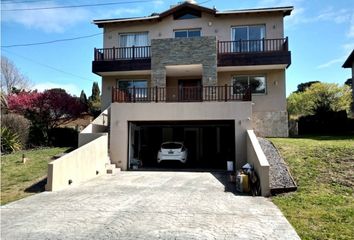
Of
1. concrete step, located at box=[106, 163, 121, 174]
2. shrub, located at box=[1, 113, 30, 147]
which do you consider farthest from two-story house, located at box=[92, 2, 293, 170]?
shrub, located at box=[1, 113, 30, 147]

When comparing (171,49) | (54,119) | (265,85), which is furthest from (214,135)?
(54,119)

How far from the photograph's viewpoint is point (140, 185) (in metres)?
12.0

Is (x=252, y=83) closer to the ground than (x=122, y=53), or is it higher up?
closer to the ground

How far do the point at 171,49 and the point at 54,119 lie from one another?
9243mm

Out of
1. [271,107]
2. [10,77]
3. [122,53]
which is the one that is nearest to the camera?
[271,107]

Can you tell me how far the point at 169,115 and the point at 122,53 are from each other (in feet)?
27.0

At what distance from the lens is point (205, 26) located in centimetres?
2261

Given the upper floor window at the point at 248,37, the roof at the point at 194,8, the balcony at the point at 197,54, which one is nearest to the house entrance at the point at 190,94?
the balcony at the point at 197,54

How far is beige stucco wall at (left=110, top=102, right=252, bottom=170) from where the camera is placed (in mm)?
16250

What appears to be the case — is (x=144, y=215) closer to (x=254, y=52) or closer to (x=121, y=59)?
(x=254, y=52)

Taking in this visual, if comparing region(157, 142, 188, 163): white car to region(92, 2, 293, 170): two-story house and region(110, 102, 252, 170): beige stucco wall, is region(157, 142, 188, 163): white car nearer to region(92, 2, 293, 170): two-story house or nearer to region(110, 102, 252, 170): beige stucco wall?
region(92, 2, 293, 170): two-story house

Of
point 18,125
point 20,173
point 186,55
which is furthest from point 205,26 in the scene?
point 20,173

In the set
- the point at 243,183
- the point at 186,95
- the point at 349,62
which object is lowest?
the point at 243,183

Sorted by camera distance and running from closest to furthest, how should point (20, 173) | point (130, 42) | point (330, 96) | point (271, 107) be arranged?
point (20, 173) → point (271, 107) → point (130, 42) → point (330, 96)
